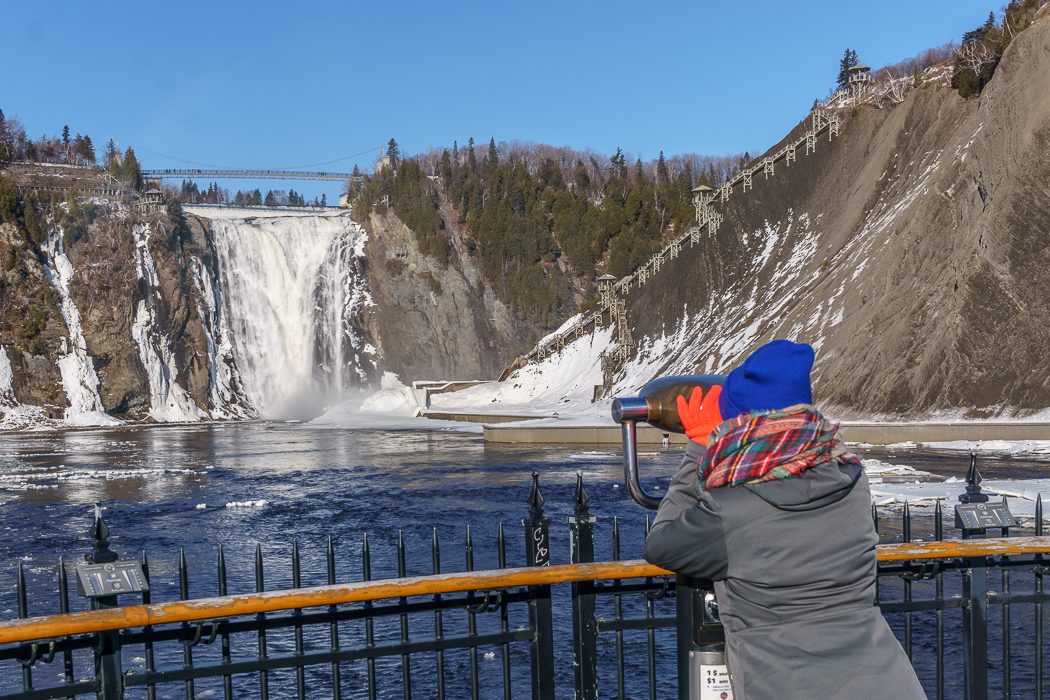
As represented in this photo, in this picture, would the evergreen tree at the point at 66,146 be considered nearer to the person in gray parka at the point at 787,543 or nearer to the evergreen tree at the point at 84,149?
the evergreen tree at the point at 84,149

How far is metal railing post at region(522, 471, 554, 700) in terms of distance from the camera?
189 inches

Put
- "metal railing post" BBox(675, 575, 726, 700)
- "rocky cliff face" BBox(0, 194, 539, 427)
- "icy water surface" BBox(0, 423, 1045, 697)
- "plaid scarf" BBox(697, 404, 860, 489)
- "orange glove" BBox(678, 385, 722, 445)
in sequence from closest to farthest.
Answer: "plaid scarf" BBox(697, 404, 860, 489) < "orange glove" BBox(678, 385, 722, 445) < "metal railing post" BBox(675, 575, 726, 700) < "icy water surface" BBox(0, 423, 1045, 697) < "rocky cliff face" BBox(0, 194, 539, 427)

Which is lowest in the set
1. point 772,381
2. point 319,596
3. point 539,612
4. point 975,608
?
point 975,608

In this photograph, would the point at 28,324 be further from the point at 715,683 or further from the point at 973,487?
the point at 715,683

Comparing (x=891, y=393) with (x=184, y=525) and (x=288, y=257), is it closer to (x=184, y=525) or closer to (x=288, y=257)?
(x=184, y=525)

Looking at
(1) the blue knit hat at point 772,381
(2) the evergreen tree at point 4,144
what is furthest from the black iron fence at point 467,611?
(2) the evergreen tree at point 4,144

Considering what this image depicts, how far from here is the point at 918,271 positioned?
39.0 m

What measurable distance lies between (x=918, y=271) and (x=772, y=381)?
38.6 meters

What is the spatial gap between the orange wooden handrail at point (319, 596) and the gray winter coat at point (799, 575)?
0.98 meters

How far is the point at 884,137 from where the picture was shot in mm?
55875

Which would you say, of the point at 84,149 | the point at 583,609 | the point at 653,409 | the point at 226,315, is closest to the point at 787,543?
the point at 653,409

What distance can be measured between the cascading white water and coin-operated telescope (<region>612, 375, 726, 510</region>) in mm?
82466

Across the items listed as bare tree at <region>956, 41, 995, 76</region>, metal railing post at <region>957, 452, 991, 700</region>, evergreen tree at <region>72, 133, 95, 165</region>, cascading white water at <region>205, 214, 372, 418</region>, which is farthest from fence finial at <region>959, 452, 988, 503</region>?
evergreen tree at <region>72, 133, 95, 165</region>

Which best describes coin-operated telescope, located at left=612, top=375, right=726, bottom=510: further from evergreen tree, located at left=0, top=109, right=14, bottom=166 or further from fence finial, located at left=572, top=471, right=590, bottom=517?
evergreen tree, located at left=0, top=109, right=14, bottom=166
